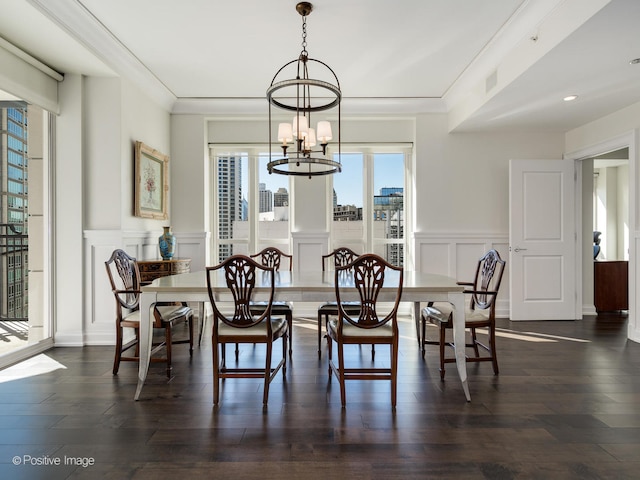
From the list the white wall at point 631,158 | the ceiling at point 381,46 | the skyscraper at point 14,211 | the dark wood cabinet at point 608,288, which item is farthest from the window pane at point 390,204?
the skyscraper at point 14,211

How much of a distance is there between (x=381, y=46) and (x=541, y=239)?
310cm

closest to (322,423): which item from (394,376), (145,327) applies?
(394,376)

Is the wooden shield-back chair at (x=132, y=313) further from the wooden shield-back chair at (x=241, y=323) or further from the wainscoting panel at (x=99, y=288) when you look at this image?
the wainscoting panel at (x=99, y=288)

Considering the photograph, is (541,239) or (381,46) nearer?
(381,46)

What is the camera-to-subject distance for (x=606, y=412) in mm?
2221

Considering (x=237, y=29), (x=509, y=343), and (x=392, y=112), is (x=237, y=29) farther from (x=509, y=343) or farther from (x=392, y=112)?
(x=509, y=343)

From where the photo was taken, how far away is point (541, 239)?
4.68 metres

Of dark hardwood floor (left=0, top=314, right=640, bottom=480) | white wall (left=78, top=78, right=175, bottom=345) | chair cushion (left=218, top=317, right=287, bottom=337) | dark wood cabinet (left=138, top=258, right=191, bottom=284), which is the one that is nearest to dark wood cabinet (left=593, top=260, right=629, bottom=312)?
dark hardwood floor (left=0, top=314, right=640, bottom=480)

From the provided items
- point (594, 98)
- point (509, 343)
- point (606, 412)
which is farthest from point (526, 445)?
point (594, 98)

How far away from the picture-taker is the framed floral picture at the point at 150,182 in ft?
13.0

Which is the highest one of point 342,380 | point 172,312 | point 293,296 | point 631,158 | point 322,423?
point 631,158

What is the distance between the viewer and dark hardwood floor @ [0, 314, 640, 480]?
171 centimetres

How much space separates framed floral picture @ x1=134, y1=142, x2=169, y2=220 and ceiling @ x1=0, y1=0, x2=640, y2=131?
0.73 m

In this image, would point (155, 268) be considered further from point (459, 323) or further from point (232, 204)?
point (459, 323)
